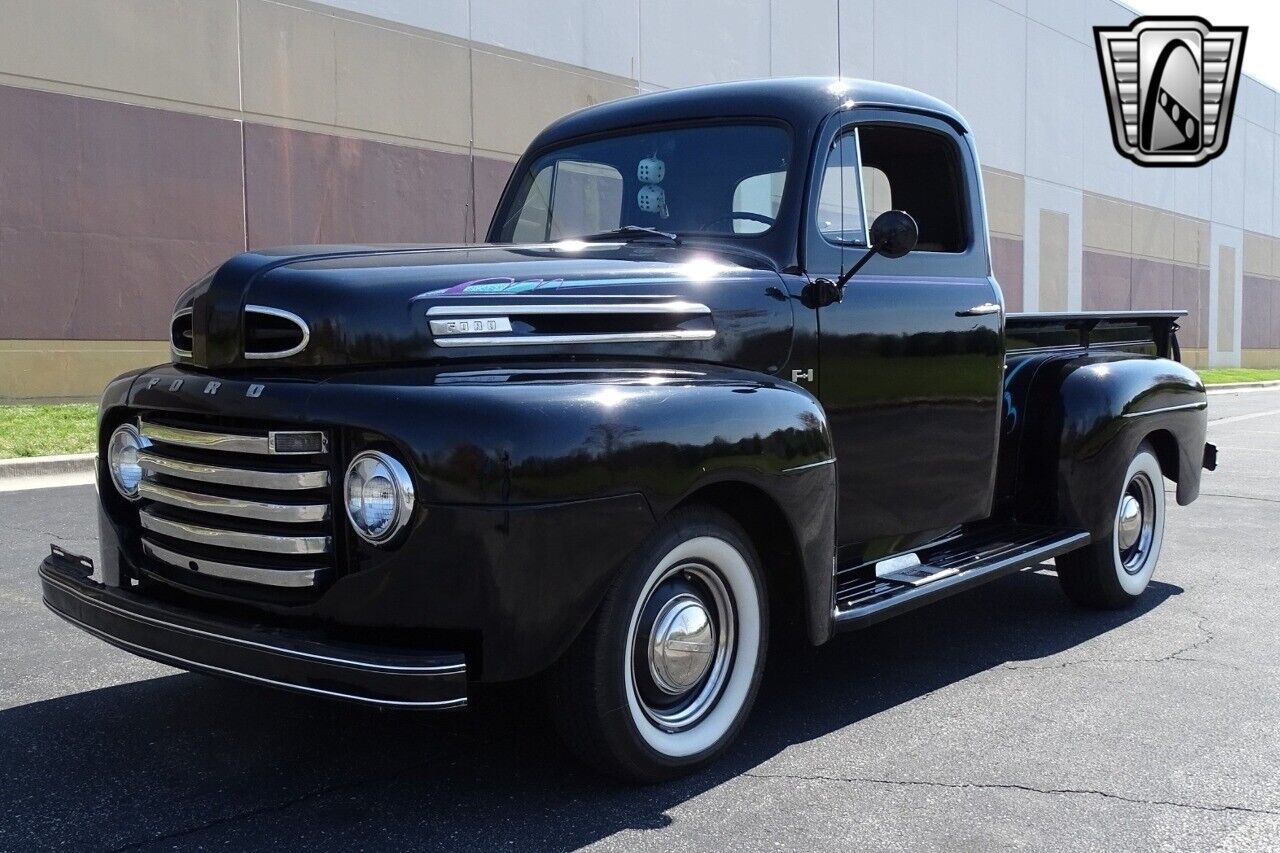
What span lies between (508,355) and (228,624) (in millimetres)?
963

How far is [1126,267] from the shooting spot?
116ft

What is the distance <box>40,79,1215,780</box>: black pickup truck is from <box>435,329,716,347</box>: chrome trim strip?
0.01 meters

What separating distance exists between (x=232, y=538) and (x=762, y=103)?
2337 millimetres

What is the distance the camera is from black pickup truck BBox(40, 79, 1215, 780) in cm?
304

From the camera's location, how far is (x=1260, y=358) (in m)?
44.8

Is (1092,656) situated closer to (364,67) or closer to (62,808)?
(62,808)

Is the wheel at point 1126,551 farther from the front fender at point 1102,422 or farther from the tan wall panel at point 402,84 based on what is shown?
the tan wall panel at point 402,84

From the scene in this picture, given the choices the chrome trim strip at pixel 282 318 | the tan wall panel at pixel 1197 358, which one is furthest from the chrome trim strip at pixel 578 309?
the tan wall panel at pixel 1197 358

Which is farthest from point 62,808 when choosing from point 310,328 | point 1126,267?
point 1126,267

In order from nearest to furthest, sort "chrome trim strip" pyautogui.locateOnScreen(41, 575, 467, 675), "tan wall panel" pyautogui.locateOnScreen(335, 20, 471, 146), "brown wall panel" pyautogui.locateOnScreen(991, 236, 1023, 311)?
"chrome trim strip" pyautogui.locateOnScreen(41, 575, 467, 675), "tan wall panel" pyautogui.locateOnScreen(335, 20, 471, 146), "brown wall panel" pyautogui.locateOnScreen(991, 236, 1023, 311)

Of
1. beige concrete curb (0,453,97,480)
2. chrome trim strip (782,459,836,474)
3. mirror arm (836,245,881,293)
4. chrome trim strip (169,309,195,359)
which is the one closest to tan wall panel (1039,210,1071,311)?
beige concrete curb (0,453,97,480)

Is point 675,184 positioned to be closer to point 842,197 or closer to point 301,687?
point 842,197

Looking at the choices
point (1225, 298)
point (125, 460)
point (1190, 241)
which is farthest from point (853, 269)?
point (1225, 298)

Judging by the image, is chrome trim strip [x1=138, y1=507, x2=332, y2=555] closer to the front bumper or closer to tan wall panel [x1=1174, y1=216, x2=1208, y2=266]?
the front bumper
